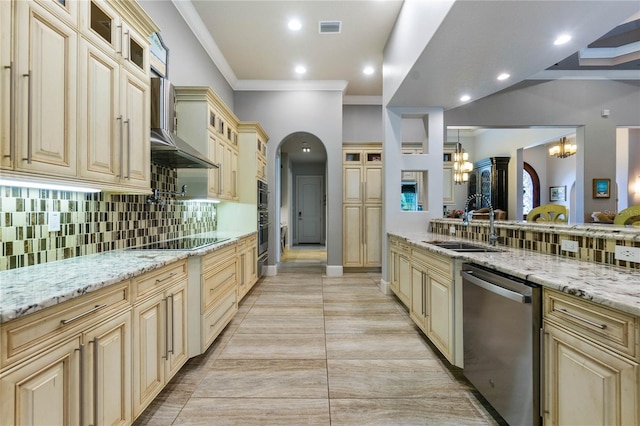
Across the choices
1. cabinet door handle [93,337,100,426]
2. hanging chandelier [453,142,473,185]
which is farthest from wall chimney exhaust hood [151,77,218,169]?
hanging chandelier [453,142,473,185]

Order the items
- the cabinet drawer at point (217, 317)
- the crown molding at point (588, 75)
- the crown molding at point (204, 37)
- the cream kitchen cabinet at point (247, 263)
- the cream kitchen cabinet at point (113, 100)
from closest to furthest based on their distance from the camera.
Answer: the cream kitchen cabinet at point (113, 100)
the cabinet drawer at point (217, 317)
the crown molding at point (204, 37)
the cream kitchen cabinet at point (247, 263)
the crown molding at point (588, 75)

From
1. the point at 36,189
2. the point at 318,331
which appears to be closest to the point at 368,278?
the point at 318,331

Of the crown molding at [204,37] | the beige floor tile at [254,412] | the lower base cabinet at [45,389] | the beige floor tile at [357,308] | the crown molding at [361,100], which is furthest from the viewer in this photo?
the crown molding at [361,100]

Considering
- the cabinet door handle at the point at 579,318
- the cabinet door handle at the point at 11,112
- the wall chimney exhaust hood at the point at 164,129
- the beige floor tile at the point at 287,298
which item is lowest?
the beige floor tile at the point at 287,298

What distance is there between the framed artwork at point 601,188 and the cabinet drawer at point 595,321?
5.62m

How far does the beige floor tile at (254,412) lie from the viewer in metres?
1.68

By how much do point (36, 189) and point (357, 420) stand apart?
7.15 ft

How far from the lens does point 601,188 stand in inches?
209

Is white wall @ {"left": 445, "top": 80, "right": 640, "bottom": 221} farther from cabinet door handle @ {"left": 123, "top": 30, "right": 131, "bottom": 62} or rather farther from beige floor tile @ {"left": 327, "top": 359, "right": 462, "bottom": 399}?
cabinet door handle @ {"left": 123, "top": 30, "right": 131, "bottom": 62}

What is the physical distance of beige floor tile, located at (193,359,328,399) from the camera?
1938 mm

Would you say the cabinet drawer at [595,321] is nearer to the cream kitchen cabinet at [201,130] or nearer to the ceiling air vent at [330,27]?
the cream kitchen cabinet at [201,130]

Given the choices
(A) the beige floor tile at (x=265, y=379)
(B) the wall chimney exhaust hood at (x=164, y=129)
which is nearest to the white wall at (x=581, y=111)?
(B) the wall chimney exhaust hood at (x=164, y=129)

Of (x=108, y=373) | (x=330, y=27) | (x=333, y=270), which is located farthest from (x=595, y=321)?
(x=333, y=270)

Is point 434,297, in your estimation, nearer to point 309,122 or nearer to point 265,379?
point 265,379
